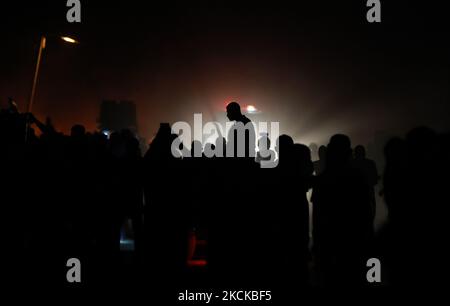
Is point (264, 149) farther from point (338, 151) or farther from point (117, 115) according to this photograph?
point (117, 115)

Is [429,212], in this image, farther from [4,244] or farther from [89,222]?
[4,244]

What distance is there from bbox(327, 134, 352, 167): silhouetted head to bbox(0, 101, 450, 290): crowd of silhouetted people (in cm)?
1

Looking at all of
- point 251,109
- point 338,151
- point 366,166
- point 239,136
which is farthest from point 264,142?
point 251,109

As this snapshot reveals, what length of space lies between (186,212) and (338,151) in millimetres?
2097

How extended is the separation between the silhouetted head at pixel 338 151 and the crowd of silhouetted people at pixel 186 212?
13 millimetres

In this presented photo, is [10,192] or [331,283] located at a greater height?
[10,192]

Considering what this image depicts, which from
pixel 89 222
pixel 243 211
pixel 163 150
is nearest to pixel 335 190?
pixel 243 211

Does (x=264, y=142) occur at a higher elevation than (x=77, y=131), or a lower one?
lower

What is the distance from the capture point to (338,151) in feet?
17.5

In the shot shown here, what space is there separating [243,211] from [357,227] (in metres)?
1.47

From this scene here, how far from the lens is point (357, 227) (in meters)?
5.32

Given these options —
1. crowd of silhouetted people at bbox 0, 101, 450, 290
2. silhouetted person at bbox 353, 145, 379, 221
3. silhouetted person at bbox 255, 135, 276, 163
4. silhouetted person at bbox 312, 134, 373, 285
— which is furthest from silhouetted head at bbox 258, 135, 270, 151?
silhouetted person at bbox 353, 145, 379, 221

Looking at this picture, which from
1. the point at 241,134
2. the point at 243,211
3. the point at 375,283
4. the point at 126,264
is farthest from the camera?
the point at 126,264

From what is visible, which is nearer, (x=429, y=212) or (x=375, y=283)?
(x=429, y=212)
